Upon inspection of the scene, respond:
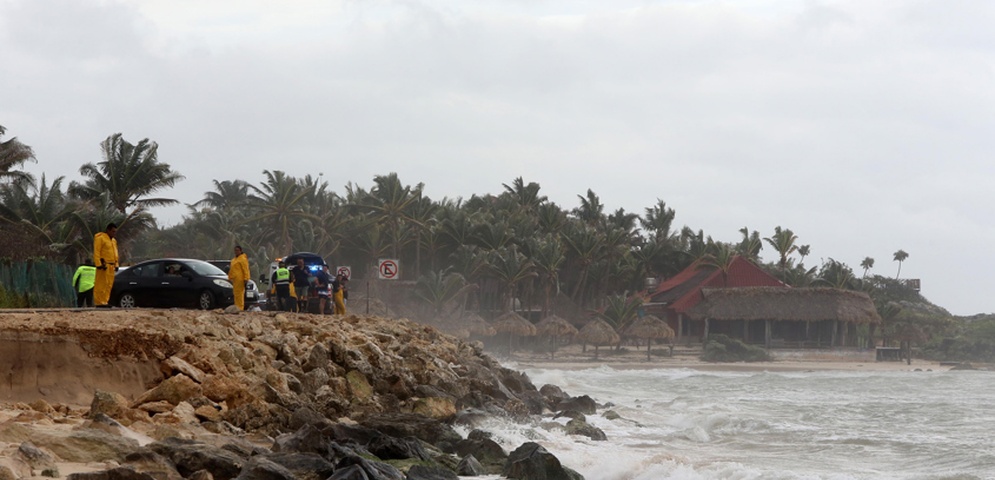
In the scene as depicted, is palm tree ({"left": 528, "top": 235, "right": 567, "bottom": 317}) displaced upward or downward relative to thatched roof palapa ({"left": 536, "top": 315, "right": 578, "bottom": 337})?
upward

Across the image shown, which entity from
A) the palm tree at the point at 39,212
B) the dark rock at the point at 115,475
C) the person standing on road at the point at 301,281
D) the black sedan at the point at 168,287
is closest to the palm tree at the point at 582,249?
the palm tree at the point at 39,212

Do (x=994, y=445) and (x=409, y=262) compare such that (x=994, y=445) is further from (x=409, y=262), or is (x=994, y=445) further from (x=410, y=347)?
(x=409, y=262)

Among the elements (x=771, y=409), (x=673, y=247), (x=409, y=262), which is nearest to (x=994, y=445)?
(x=771, y=409)

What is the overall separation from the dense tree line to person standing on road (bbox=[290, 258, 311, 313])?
1351 centimetres

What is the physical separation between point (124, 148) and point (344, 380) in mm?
23343

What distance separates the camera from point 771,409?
27.0 m

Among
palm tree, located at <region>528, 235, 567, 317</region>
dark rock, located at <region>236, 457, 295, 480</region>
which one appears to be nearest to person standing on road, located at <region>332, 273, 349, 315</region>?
dark rock, located at <region>236, 457, 295, 480</region>

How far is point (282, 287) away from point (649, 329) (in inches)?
1336

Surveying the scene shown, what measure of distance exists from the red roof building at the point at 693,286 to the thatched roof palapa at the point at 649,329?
3.67 metres

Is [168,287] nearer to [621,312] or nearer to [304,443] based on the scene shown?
[304,443]

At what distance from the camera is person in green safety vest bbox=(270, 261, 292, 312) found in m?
22.5

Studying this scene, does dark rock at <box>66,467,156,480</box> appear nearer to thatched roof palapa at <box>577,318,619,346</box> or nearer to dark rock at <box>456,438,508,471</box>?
dark rock at <box>456,438,508,471</box>

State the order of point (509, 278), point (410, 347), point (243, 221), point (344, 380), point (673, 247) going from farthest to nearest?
point (673, 247), point (509, 278), point (243, 221), point (410, 347), point (344, 380)

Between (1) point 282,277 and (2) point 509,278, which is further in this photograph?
(2) point 509,278
